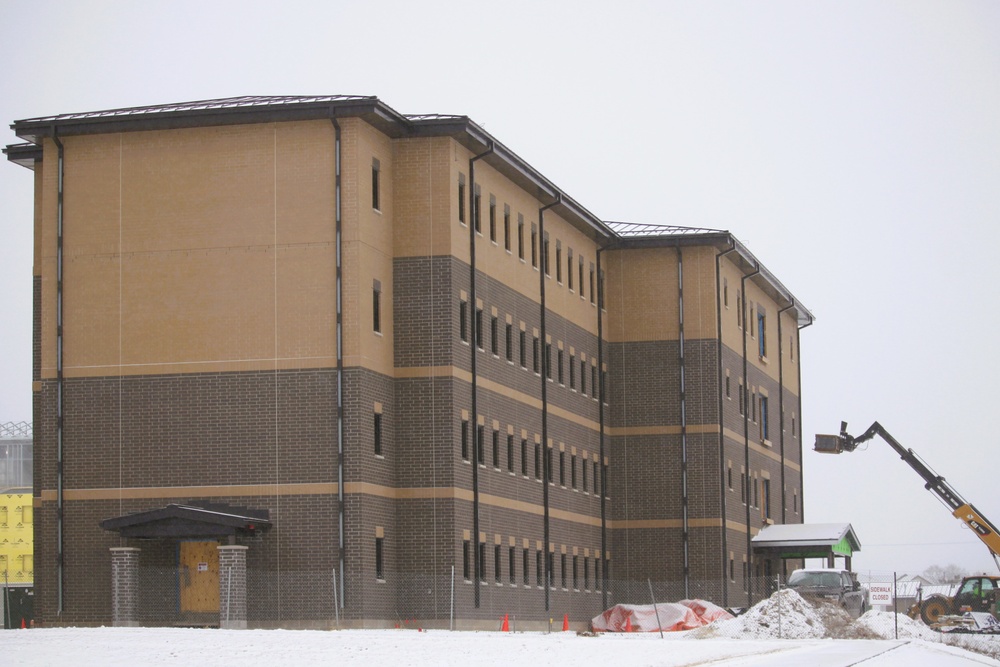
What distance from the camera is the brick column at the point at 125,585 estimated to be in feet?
178

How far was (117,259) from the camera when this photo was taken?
57.4 metres

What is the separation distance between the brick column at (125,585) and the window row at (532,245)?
14809mm

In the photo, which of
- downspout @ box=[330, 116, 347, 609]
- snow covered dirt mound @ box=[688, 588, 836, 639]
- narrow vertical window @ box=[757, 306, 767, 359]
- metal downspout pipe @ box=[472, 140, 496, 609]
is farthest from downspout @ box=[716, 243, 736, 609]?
downspout @ box=[330, 116, 347, 609]

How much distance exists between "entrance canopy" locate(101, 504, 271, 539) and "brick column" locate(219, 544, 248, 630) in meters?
0.57

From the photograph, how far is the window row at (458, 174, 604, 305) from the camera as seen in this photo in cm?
6284

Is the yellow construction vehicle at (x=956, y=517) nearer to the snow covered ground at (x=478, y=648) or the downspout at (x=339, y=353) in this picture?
the snow covered ground at (x=478, y=648)

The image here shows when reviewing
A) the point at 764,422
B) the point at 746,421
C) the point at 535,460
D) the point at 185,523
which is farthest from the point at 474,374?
the point at 764,422

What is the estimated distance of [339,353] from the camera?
55.4 m

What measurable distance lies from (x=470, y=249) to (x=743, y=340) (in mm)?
27114

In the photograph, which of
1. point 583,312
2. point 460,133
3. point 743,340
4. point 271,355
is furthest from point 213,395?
point 743,340

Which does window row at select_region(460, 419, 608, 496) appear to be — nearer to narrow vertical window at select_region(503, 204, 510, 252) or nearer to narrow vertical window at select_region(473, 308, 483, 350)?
narrow vertical window at select_region(473, 308, 483, 350)

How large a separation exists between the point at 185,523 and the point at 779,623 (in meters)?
17.1

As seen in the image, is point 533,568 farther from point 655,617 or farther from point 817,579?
point 817,579

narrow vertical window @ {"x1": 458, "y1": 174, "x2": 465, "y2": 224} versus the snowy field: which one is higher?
narrow vertical window @ {"x1": 458, "y1": 174, "x2": 465, "y2": 224}
